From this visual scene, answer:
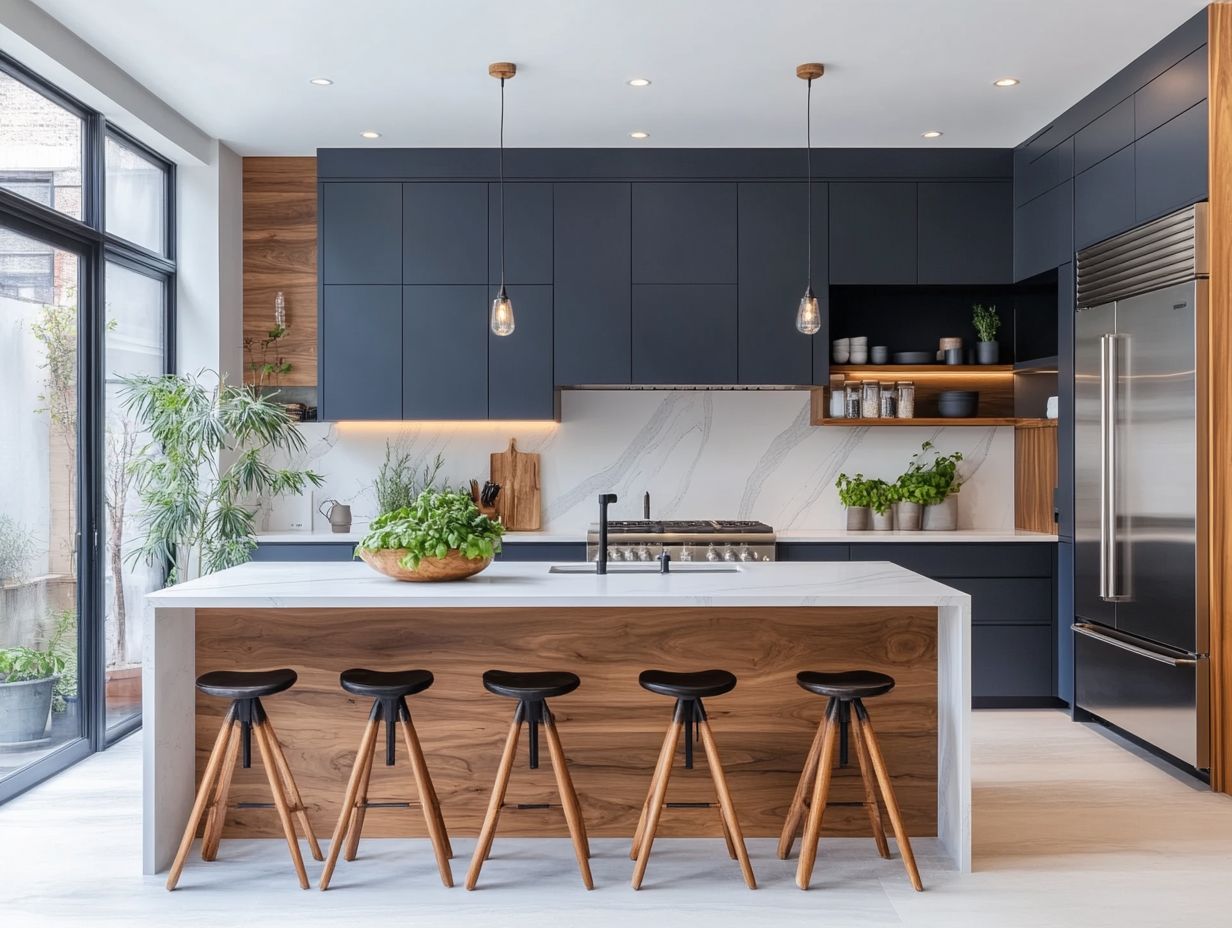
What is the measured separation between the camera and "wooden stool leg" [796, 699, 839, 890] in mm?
2992

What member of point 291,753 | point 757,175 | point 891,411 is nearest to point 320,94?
point 757,175

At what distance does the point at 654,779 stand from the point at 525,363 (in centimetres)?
284

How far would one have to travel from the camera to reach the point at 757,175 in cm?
538

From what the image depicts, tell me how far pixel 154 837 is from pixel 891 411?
412cm

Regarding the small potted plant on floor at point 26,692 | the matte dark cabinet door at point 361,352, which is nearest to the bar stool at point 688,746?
the small potted plant on floor at point 26,692

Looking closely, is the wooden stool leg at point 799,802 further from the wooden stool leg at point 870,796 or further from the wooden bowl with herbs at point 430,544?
the wooden bowl with herbs at point 430,544

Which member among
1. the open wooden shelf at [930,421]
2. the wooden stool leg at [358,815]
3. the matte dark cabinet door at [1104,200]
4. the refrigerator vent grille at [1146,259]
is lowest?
the wooden stool leg at [358,815]

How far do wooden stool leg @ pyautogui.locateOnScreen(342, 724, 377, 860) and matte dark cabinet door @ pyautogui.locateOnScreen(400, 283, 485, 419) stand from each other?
2.51 meters

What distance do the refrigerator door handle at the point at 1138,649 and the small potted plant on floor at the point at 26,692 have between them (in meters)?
4.46

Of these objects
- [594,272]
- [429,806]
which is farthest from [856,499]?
[429,806]

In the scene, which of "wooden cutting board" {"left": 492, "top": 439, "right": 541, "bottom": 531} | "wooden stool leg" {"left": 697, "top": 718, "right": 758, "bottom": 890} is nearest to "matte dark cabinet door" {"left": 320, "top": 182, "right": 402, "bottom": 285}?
"wooden cutting board" {"left": 492, "top": 439, "right": 541, "bottom": 531}

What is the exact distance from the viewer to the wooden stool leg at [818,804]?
2992 millimetres

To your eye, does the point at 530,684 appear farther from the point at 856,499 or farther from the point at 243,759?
the point at 856,499

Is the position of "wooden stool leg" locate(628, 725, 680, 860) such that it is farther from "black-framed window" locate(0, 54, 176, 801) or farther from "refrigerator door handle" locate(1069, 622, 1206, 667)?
"black-framed window" locate(0, 54, 176, 801)
